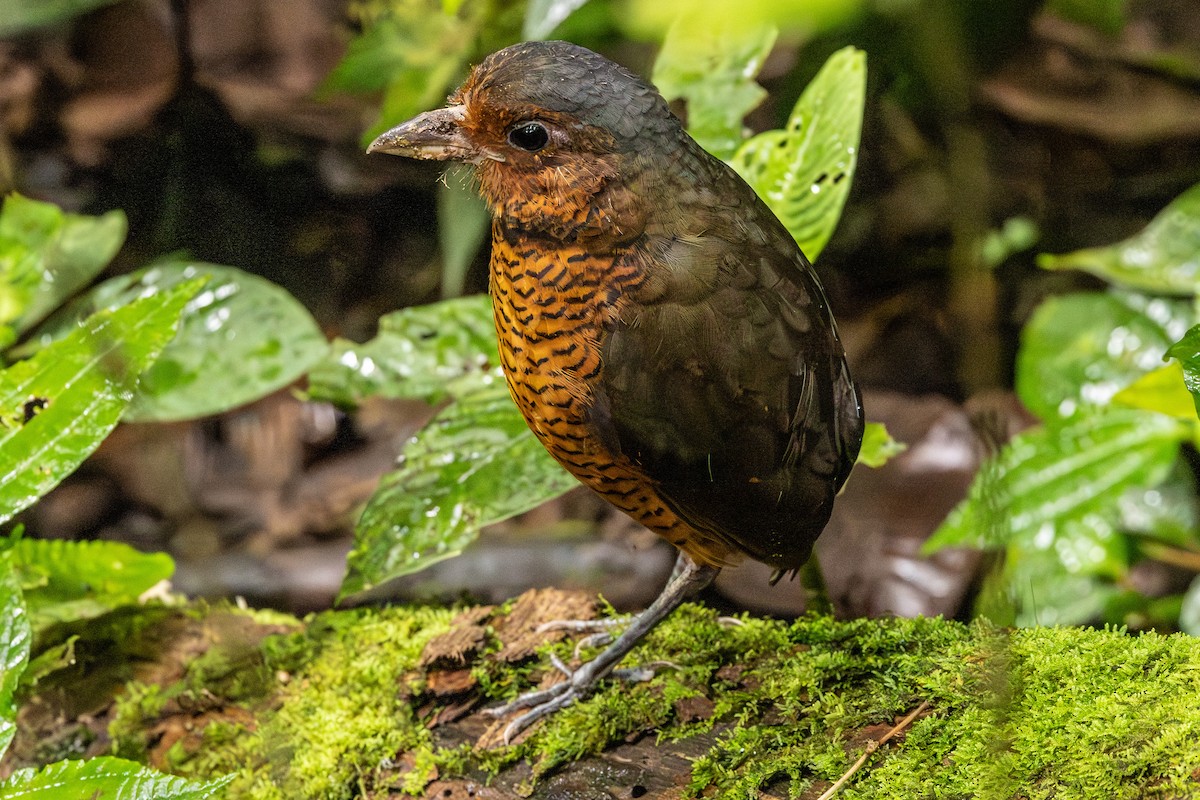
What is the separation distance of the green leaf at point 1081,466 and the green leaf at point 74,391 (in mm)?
2115

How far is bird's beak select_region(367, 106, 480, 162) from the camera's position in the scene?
1.92 meters

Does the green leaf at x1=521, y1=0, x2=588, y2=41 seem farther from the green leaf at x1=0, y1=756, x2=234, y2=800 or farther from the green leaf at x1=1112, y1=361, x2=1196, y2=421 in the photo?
the green leaf at x1=0, y1=756, x2=234, y2=800

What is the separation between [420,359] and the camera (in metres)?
2.70

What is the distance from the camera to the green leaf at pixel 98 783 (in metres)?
1.82

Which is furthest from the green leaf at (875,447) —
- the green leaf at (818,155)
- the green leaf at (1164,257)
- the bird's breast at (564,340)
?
the green leaf at (1164,257)

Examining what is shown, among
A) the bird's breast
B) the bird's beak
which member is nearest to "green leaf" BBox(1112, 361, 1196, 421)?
the bird's breast

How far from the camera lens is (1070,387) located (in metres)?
3.28

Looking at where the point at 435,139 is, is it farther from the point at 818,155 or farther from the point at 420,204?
the point at 420,204

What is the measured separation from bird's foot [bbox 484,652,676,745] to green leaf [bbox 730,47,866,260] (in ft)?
3.46

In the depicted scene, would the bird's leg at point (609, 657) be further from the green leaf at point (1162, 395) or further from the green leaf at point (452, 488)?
the green leaf at point (1162, 395)

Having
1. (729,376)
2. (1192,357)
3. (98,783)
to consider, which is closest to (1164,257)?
(1192,357)

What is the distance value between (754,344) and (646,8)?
4.04 ft

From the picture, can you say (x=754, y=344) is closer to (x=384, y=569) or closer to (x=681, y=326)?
(x=681, y=326)

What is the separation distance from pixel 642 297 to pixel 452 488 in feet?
2.76
